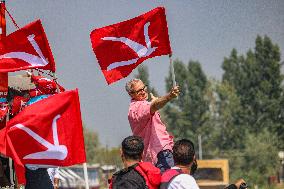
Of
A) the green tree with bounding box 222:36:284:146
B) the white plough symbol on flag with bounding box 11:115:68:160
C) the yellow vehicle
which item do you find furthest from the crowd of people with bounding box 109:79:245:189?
the green tree with bounding box 222:36:284:146

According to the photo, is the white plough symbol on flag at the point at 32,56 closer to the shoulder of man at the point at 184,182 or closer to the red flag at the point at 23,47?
the red flag at the point at 23,47

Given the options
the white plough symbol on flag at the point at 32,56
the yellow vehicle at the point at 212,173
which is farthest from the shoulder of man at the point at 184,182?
the yellow vehicle at the point at 212,173

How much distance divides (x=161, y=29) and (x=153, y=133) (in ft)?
5.19

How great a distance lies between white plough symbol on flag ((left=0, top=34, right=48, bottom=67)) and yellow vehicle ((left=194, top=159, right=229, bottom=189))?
3167 cm

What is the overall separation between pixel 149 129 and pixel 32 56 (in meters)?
1.88

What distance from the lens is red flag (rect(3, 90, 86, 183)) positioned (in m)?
7.91

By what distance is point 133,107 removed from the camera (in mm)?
8211

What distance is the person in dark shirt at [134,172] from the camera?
6.72m

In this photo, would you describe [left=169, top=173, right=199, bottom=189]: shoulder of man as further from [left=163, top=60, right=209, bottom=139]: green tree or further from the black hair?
[left=163, top=60, right=209, bottom=139]: green tree

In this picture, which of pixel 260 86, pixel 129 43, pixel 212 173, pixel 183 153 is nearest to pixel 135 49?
pixel 129 43

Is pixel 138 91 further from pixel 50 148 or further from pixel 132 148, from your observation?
pixel 132 148

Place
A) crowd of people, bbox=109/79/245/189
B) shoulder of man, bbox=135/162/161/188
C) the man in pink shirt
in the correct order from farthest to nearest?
the man in pink shirt < shoulder of man, bbox=135/162/161/188 < crowd of people, bbox=109/79/245/189

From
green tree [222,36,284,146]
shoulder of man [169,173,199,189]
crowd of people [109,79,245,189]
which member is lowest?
shoulder of man [169,173,199,189]

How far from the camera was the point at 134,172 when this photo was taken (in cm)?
678
